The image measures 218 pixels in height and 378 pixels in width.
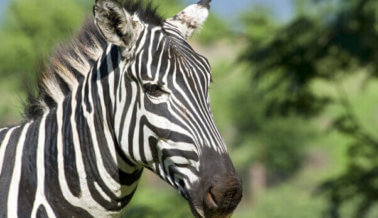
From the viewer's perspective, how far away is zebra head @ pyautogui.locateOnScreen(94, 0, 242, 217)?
3.86 metres

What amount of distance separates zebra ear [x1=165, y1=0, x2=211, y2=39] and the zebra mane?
22cm

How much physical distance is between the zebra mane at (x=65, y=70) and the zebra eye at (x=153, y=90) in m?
0.67

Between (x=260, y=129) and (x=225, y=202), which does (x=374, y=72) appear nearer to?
(x=225, y=202)

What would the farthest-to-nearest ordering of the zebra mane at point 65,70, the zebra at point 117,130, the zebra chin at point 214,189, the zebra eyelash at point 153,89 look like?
the zebra mane at point 65,70 → the zebra eyelash at point 153,89 → the zebra at point 117,130 → the zebra chin at point 214,189

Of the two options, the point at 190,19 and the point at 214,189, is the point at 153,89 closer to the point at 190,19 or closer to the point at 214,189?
the point at 214,189

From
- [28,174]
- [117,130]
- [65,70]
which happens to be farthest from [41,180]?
[65,70]

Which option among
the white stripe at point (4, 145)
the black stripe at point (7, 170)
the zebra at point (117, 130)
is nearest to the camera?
the zebra at point (117, 130)

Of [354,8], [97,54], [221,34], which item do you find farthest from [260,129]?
[97,54]

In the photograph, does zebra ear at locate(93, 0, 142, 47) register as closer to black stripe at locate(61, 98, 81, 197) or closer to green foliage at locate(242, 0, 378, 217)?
black stripe at locate(61, 98, 81, 197)

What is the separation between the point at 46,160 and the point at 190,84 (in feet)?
3.57

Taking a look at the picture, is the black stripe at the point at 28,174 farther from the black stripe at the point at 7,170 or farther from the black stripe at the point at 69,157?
the black stripe at the point at 69,157

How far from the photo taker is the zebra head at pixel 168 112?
12.6 ft

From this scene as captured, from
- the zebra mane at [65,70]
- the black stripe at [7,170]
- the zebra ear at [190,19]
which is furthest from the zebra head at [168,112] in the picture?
the black stripe at [7,170]

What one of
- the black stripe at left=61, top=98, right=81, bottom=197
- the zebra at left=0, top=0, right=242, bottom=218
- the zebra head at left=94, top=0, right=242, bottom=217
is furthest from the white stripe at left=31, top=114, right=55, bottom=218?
the zebra head at left=94, top=0, right=242, bottom=217
